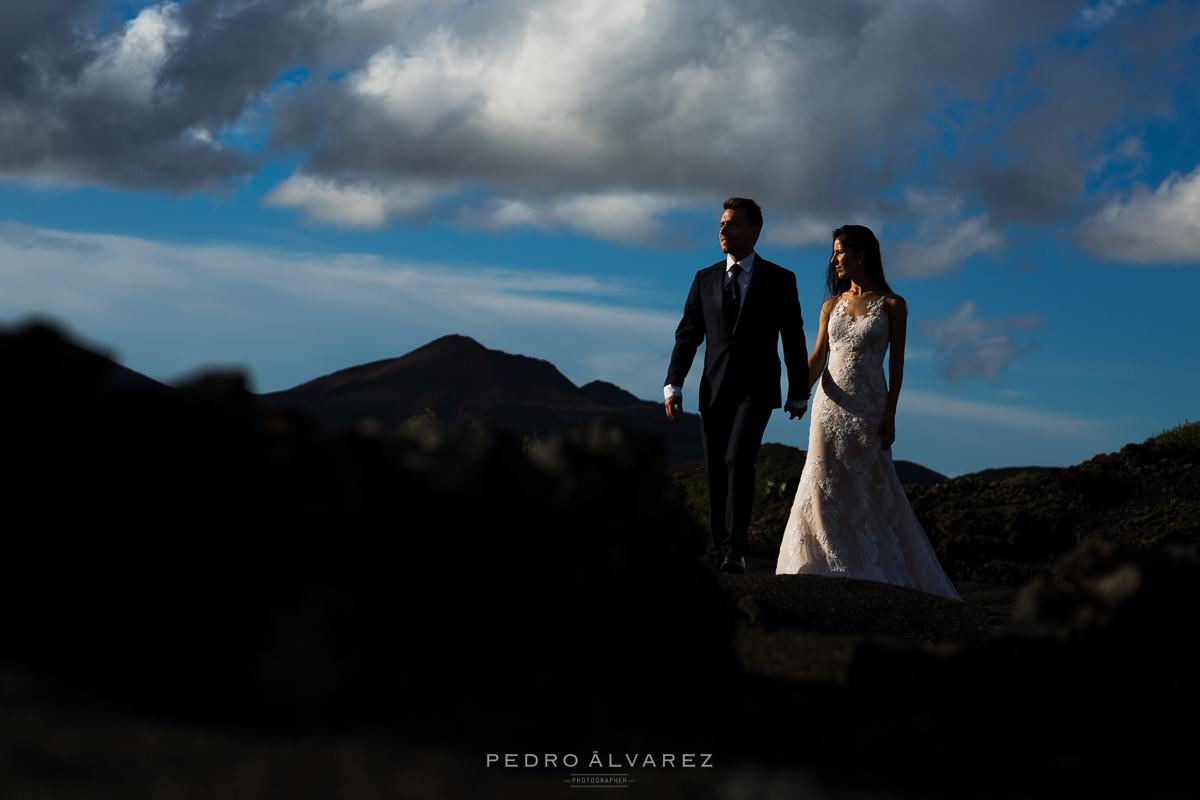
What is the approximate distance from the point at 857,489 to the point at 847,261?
1918 mm

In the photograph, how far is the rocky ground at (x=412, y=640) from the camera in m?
2.09

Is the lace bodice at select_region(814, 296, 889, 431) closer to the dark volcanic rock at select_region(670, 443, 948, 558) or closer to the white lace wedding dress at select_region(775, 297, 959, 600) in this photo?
the white lace wedding dress at select_region(775, 297, 959, 600)

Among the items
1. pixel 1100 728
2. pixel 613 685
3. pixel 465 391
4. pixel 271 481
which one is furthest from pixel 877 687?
pixel 465 391

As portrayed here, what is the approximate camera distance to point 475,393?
101 ft

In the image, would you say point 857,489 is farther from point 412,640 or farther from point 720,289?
point 412,640

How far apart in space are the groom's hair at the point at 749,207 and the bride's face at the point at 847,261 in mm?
693

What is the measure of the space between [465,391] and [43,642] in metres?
29.2

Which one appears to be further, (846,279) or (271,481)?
(846,279)

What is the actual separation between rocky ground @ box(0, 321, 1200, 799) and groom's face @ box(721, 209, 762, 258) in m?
4.88

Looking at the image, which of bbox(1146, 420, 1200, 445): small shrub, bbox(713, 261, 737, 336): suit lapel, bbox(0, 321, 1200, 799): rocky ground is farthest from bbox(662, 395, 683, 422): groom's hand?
bbox(1146, 420, 1200, 445): small shrub

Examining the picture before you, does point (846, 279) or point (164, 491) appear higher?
point (846, 279)

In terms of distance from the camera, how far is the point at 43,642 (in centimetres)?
238

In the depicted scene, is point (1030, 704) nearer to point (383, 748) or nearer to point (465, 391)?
point (383, 748)

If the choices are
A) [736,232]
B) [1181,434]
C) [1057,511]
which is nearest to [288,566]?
[736,232]
